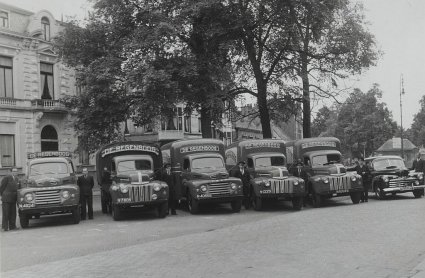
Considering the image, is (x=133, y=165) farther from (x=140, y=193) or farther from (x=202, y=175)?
(x=202, y=175)

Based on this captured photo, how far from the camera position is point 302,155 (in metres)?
22.2

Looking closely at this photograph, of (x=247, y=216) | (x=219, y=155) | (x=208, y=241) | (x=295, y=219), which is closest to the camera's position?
(x=208, y=241)

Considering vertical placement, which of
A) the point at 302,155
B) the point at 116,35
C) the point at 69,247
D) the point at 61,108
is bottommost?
the point at 69,247

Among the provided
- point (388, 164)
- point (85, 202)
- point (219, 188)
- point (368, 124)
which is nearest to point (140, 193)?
point (85, 202)

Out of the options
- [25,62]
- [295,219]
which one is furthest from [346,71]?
[25,62]

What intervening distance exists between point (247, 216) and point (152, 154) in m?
4.81

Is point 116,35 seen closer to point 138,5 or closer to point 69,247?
point 138,5

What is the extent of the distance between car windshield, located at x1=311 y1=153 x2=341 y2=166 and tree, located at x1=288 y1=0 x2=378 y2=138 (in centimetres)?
882

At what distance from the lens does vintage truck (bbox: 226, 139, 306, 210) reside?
18.9 metres

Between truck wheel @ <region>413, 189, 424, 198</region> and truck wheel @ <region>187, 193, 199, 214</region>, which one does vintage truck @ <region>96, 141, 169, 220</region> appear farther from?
truck wheel @ <region>413, 189, 424, 198</region>

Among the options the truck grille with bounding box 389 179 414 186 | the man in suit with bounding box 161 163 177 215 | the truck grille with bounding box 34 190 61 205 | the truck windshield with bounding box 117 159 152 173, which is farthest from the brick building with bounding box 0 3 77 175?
the truck grille with bounding box 389 179 414 186

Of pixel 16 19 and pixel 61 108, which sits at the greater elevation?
pixel 16 19

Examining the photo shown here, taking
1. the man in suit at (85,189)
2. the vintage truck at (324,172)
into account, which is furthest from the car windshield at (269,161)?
the man in suit at (85,189)

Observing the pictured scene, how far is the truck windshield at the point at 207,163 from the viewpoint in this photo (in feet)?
64.1
